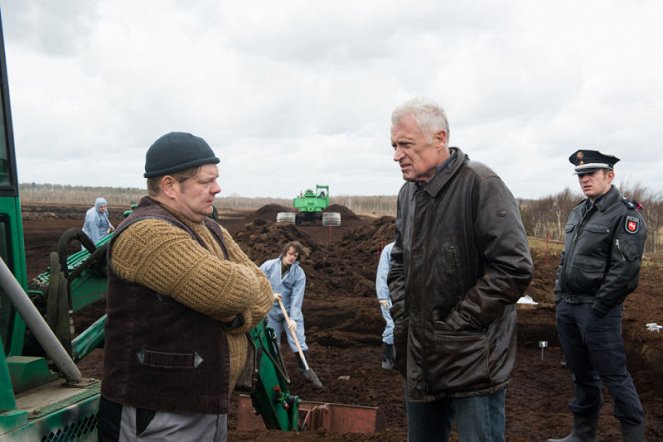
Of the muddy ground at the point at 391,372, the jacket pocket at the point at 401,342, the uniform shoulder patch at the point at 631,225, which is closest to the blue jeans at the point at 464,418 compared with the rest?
the jacket pocket at the point at 401,342

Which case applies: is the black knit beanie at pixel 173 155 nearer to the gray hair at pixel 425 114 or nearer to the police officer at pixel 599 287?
the gray hair at pixel 425 114

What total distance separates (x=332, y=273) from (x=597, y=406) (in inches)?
369

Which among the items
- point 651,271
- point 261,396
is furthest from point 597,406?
point 651,271

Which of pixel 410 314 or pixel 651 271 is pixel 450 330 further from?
pixel 651 271

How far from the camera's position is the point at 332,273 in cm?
1370

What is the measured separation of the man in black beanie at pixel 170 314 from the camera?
2053mm

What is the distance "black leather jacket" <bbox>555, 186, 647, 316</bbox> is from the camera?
4121 mm

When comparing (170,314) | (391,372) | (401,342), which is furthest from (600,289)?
(391,372)

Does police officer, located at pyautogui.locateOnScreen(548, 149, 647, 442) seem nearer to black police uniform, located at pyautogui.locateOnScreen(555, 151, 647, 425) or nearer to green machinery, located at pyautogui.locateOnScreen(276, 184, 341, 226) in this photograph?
black police uniform, located at pyautogui.locateOnScreen(555, 151, 647, 425)

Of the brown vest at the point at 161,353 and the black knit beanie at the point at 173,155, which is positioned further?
the black knit beanie at the point at 173,155

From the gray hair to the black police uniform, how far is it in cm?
227

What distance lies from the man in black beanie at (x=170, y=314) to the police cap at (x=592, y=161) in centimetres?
308

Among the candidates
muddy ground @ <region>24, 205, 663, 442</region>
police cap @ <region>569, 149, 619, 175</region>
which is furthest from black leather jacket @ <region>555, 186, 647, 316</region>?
muddy ground @ <region>24, 205, 663, 442</region>

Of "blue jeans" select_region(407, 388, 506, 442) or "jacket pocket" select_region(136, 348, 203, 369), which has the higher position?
"jacket pocket" select_region(136, 348, 203, 369)
